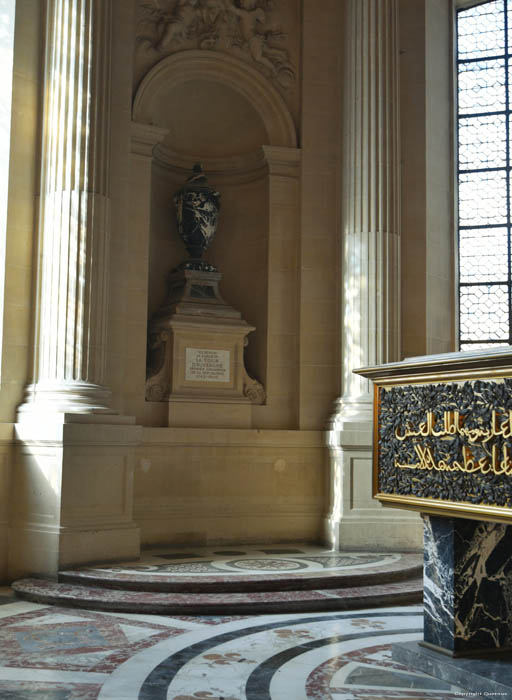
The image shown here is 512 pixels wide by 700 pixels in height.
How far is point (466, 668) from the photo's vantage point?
5609 mm

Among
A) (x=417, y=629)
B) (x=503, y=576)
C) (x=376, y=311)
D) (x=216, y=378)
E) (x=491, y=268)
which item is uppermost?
(x=491, y=268)

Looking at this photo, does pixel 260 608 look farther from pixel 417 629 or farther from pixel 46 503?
pixel 46 503

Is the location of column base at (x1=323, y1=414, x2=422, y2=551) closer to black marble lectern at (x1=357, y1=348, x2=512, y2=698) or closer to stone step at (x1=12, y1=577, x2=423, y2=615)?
stone step at (x1=12, y1=577, x2=423, y2=615)

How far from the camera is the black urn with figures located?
38.3 ft

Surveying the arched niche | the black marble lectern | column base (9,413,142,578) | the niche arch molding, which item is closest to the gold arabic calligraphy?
the black marble lectern

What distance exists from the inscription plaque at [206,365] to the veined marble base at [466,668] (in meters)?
5.73

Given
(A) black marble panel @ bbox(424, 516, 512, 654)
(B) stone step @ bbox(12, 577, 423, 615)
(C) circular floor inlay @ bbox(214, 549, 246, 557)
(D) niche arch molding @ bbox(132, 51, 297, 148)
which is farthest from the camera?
(D) niche arch molding @ bbox(132, 51, 297, 148)

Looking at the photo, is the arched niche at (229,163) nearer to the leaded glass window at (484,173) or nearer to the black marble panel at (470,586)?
the leaded glass window at (484,173)

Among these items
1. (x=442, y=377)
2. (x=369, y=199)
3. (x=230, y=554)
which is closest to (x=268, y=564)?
(x=230, y=554)

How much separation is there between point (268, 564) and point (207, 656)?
126 inches

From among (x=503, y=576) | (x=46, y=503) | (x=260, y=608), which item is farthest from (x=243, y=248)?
(x=503, y=576)

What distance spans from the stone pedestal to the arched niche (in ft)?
1.20

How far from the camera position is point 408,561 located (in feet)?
32.5

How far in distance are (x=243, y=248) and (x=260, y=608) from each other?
577 cm
